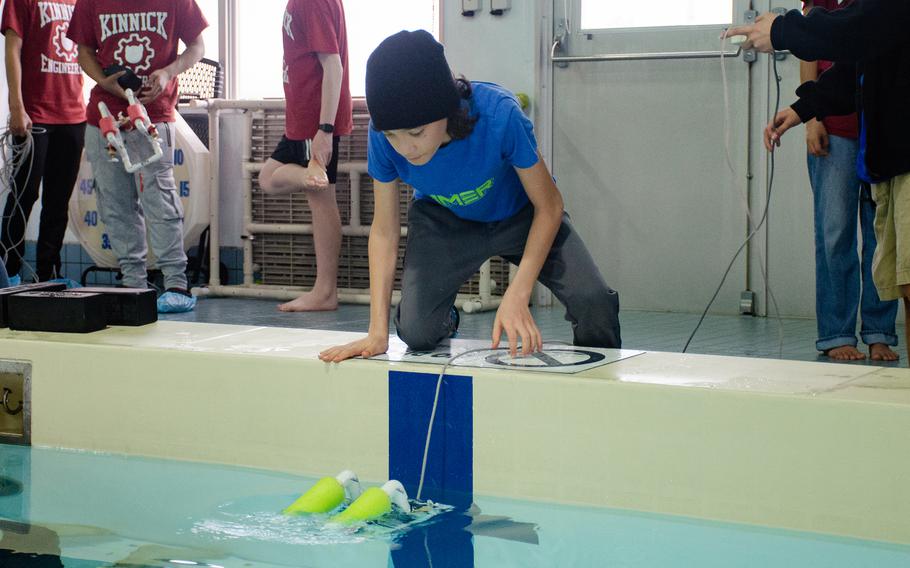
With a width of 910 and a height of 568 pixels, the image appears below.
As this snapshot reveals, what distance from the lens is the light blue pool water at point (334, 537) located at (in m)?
1.53

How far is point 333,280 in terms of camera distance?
4590 mm

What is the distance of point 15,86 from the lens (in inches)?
187

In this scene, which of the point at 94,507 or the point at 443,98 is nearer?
the point at 94,507

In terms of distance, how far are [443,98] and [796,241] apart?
2847 millimetres

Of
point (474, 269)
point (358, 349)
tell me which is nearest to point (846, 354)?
point (474, 269)

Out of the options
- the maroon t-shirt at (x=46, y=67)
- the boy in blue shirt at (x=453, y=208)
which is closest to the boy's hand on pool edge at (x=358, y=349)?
the boy in blue shirt at (x=453, y=208)

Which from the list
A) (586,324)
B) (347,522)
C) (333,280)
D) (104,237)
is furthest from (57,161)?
(347,522)

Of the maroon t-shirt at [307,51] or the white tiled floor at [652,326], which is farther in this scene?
the maroon t-shirt at [307,51]

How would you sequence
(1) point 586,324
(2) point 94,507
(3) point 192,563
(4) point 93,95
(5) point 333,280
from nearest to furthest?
1. (3) point 192,563
2. (2) point 94,507
3. (1) point 586,324
4. (4) point 93,95
5. (5) point 333,280

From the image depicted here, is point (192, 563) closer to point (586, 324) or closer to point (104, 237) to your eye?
point (586, 324)

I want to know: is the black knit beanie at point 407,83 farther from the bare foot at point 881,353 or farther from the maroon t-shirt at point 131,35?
the maroon t-shirt at point 131,35

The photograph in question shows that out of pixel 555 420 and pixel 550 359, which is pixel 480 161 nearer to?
pixel 550 359

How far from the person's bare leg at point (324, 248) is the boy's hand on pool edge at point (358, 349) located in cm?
248

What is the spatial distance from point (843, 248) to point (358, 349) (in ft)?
6.00
